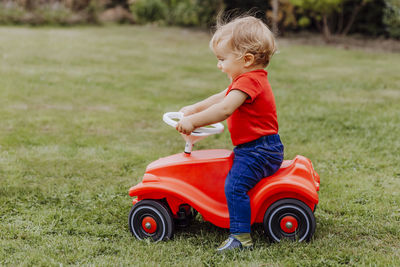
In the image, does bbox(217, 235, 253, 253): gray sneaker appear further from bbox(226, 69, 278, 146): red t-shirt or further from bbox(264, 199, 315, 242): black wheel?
bbox(226, 69, 278, 146): red t-shirt

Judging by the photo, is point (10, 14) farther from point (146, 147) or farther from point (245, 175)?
point (245, 175)

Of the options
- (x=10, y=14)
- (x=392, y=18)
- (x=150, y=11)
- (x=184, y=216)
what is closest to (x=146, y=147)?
(x=184, y=216)

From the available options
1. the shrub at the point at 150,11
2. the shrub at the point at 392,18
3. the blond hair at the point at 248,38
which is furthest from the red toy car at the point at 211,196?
the shrub at the point at 150,11

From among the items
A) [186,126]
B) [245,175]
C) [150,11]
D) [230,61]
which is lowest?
[150,11]

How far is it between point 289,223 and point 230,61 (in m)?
1.04

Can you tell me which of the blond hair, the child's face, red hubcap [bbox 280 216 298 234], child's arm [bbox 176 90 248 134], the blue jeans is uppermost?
the blond hair

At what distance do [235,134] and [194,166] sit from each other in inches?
12.9

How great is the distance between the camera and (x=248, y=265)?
2602 millimetres

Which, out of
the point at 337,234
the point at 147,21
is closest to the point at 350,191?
the point at 337,234

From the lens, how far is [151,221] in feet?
9.71

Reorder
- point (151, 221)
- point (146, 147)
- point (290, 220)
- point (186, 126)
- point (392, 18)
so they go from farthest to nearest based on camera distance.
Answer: point (392, 18) → point (146, 147) → point (151, 221) → point (290, 220) → point (186, 126)

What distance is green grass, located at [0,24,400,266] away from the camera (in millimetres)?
2822

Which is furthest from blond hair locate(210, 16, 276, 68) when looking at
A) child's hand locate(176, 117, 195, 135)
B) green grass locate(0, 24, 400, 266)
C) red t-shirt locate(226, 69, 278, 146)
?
green grass locate(0, 24, 400, 266)

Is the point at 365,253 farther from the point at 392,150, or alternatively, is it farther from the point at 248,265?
the point at 392,150
